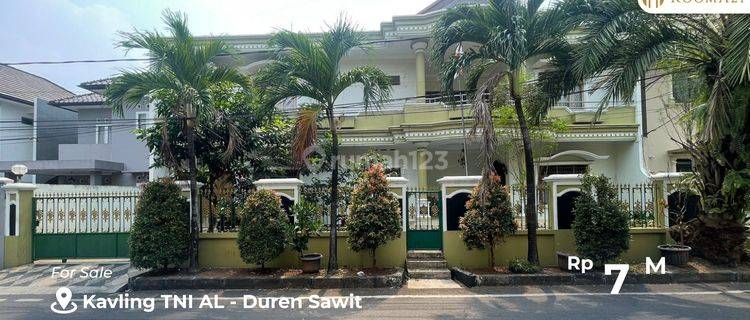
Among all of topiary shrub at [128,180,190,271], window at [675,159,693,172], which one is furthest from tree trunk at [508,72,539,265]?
window at [675,159,693,172]

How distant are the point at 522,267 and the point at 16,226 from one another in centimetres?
1140

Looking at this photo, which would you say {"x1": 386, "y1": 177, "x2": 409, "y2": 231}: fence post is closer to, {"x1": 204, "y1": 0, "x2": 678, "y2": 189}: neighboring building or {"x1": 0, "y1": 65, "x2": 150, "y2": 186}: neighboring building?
{"x1": 204, "y1": 0, "x2": 678, "y2": 189}: neighboring building

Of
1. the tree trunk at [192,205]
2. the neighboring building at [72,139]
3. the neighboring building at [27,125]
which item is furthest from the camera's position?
the neighboring building at [27,125]

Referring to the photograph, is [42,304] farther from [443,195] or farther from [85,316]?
[443,195]

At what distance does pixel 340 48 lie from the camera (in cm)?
917

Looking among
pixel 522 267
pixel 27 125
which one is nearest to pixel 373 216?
pixel 522 267

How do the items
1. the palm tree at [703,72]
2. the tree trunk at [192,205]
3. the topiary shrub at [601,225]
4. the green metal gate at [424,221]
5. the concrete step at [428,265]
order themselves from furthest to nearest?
the green metal gate at [424,221], the concrete step at [428,265], the tree trunk at [192,205], the topiary shrub at [601,225], the palm tree at [703,72]

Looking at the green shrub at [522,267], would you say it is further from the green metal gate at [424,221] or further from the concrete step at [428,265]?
the green metal gate at [424,221]

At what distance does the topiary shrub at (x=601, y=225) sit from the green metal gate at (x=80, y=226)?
9977mm

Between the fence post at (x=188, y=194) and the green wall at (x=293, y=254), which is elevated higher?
the fence post at (x=188, y=194)

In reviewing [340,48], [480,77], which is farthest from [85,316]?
[480,77]

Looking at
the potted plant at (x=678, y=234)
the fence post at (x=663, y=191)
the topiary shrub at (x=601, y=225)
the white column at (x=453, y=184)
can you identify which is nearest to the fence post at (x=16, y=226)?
the white column at (x=453, y=184)

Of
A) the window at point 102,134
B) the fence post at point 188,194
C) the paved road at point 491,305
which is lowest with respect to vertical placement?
the paved road at point 491,305

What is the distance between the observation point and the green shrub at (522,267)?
29.0 feet
